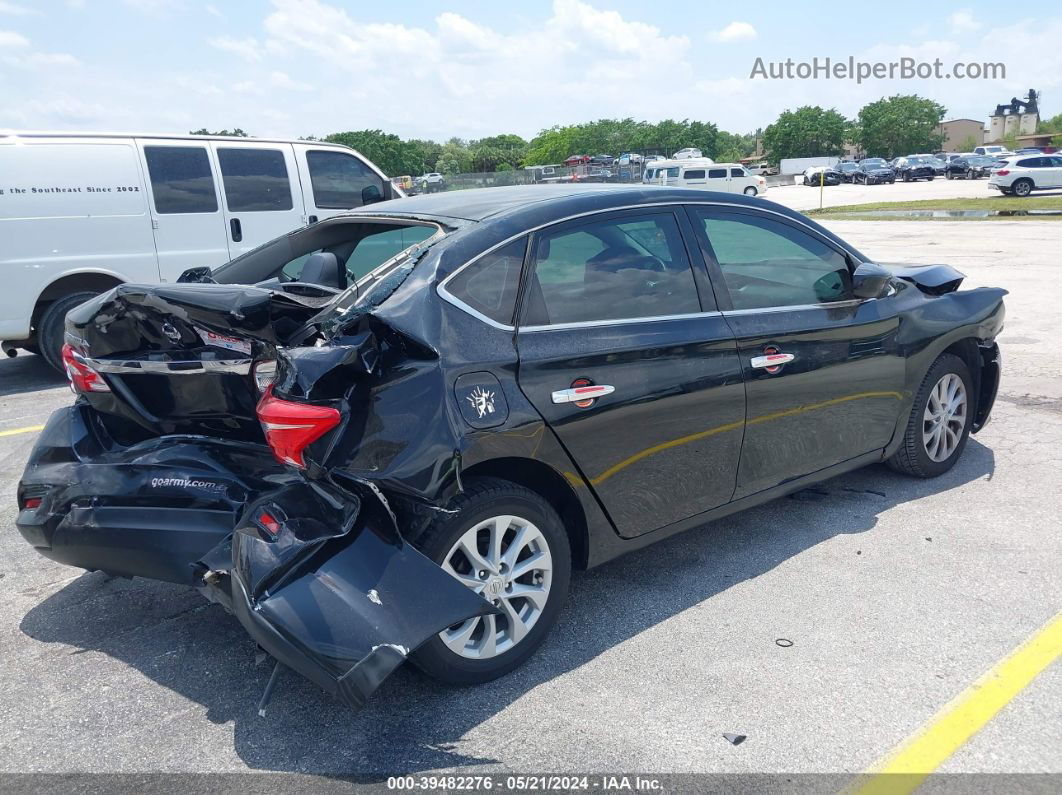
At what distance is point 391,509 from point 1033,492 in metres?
3.78

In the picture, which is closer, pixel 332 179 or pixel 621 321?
pixel 621 321

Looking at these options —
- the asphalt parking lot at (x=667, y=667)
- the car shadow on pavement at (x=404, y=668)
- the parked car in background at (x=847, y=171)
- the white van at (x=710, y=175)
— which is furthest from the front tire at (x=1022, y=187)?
the car shadow on pavement at (x=404, y=668)

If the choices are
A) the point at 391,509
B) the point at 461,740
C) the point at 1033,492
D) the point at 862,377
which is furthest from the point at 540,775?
the point at 1033,492

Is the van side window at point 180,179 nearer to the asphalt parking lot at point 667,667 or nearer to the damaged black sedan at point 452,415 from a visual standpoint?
the asphalt parking lot at point 667,667

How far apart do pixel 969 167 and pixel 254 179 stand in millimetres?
57721

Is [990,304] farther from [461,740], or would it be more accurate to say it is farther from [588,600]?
[461,740]

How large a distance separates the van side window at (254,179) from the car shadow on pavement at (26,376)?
7.96ft

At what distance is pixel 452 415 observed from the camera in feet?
9.47

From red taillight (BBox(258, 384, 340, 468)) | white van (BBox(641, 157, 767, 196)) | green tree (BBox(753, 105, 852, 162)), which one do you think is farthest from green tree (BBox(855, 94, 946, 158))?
red taillight (BBox(258, 384, 340, 468))

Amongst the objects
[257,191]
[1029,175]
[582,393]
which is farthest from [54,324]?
[1029,175]

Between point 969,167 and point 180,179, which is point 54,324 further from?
point 969,167

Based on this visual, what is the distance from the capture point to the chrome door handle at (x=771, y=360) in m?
3.80

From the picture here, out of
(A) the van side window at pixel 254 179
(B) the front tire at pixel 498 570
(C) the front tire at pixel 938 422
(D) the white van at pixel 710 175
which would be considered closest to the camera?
(B) the front tire at pixel 498 570

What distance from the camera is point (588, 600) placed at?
3.73m
